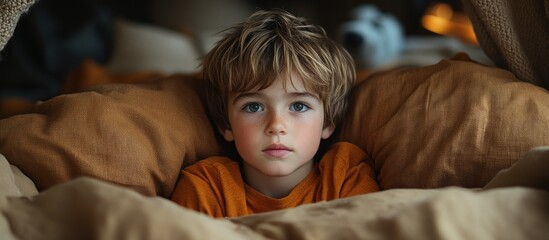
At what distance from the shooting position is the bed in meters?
0.75

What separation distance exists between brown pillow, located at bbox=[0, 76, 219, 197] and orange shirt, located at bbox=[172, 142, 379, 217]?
0.04 metres

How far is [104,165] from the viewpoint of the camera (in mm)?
1100

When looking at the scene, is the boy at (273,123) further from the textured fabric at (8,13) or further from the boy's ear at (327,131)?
the textured fabric at (8,13)

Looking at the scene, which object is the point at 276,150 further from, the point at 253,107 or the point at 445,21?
the point at 445,21

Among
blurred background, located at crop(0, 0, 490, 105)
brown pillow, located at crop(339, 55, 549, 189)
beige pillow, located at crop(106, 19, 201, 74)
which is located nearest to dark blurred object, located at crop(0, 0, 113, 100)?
blurred background, located at crop(0, 0, 490, 105)

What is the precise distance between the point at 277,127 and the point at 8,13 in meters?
0.45

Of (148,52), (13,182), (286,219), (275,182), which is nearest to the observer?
(286,219)

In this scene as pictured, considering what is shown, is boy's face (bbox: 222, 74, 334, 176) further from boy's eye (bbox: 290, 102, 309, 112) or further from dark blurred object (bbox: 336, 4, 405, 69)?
dark blurred object (bbox: 336, 4, 405, 69)

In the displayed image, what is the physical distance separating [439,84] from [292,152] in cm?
28

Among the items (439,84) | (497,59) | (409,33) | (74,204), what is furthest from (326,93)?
(409,33)

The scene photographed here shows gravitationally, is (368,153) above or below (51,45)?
above

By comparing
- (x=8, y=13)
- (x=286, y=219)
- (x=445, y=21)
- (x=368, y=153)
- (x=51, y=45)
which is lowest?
(x=445, y=21)

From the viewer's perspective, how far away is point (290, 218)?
81 centimetres

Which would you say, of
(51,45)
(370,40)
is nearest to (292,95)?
(370,40)
